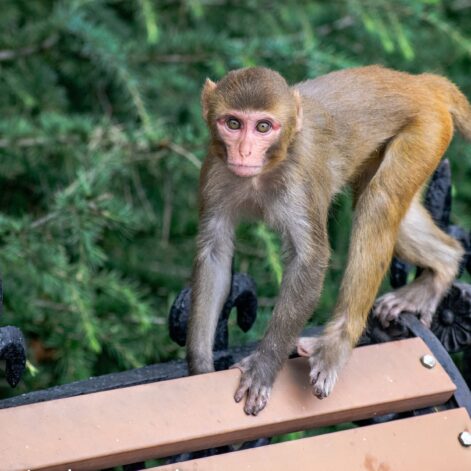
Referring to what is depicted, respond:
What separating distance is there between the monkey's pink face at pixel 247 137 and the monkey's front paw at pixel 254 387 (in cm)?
68

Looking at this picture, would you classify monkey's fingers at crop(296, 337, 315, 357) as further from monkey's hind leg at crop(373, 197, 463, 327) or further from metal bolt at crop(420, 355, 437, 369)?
metal bolt at crop(420, 355, 437, 369)

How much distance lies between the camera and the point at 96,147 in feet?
14.8

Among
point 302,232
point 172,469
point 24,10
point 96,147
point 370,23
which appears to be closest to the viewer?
point 172,469

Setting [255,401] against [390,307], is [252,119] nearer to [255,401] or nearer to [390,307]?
[390,307]

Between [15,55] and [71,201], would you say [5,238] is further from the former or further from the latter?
[15,55]

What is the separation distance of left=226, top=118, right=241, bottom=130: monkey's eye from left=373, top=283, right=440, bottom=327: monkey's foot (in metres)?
0.87

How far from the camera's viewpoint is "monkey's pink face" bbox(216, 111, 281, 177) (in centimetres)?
340

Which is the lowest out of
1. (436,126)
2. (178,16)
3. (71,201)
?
(178,16)

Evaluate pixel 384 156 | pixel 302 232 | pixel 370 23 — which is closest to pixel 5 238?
pixel 302 232

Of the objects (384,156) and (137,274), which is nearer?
(384,156)

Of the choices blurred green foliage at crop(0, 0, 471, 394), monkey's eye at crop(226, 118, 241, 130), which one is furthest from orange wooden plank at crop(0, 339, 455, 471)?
blurred green foliage at crop(0, 0, 471, 394)

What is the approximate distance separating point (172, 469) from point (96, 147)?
217 cm

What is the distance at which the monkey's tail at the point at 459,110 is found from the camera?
417 centimetres

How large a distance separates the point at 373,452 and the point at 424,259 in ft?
4.41
